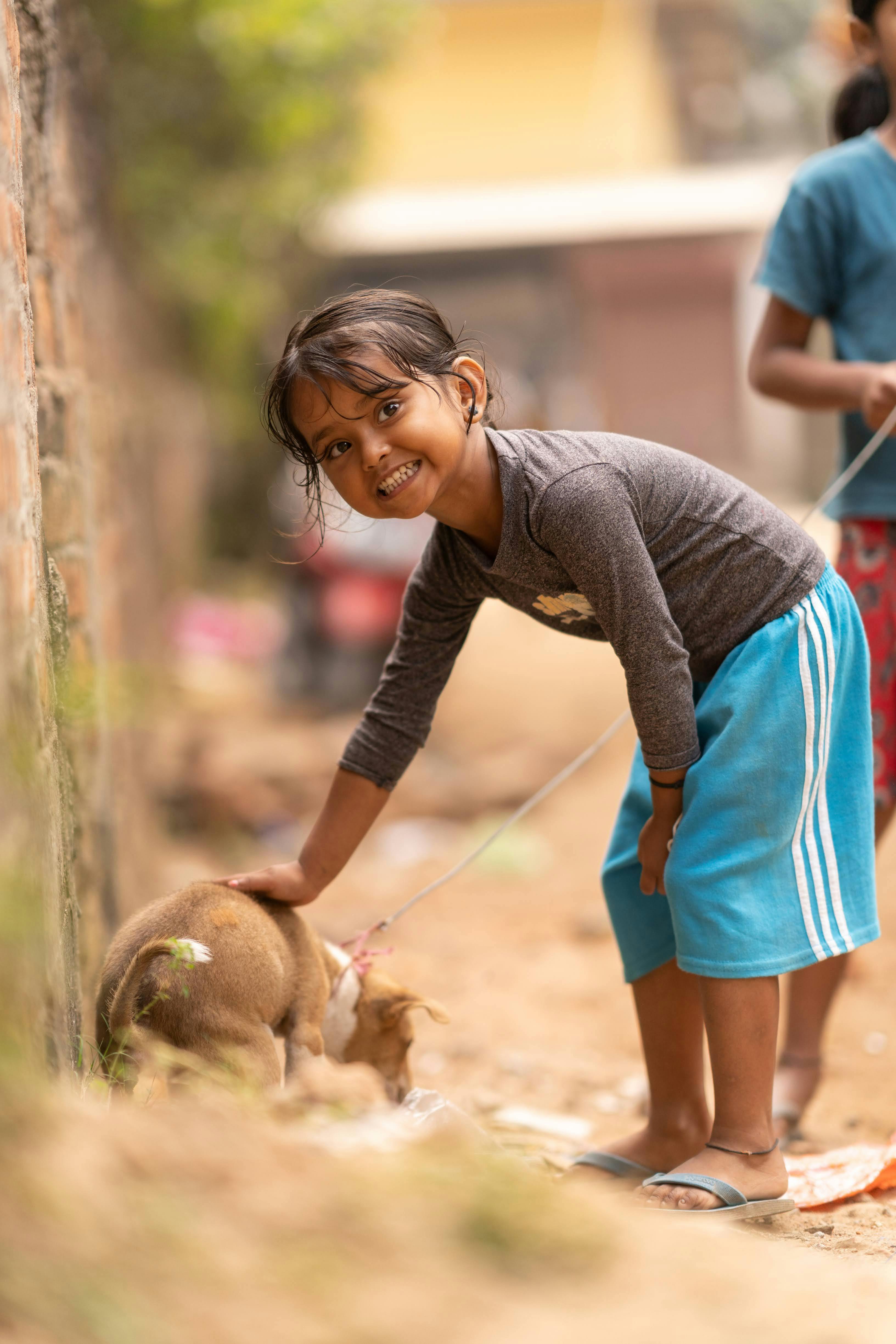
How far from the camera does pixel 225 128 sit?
6.79 metres

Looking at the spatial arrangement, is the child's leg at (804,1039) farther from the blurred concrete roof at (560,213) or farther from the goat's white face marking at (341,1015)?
the blurred concrete roof at (560,213)

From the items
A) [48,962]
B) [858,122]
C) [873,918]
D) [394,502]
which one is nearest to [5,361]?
[394,502]

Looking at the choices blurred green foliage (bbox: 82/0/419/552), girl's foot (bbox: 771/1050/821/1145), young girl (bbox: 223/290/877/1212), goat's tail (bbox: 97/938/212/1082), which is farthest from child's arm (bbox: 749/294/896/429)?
blurred green foliage (bbox: 82/0/419/552)

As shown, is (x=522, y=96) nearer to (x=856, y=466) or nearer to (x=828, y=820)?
(x=856, y=466)

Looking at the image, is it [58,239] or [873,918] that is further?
[58,239]

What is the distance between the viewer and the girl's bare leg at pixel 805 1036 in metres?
2.62

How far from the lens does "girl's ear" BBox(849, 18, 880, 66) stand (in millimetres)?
2510

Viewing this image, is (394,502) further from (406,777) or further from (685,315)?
(685,315)

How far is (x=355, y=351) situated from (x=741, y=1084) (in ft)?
4.18

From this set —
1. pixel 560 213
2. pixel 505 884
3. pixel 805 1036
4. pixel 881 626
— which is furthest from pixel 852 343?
pixel 560 213

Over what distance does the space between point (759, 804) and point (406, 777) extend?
433 cm

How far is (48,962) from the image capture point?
153cm

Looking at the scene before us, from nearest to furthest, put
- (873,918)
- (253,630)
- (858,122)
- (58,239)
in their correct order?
(873,918) → (858,122) → (58,239) → (253,630)

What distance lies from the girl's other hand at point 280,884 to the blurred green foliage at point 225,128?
3322 mm
